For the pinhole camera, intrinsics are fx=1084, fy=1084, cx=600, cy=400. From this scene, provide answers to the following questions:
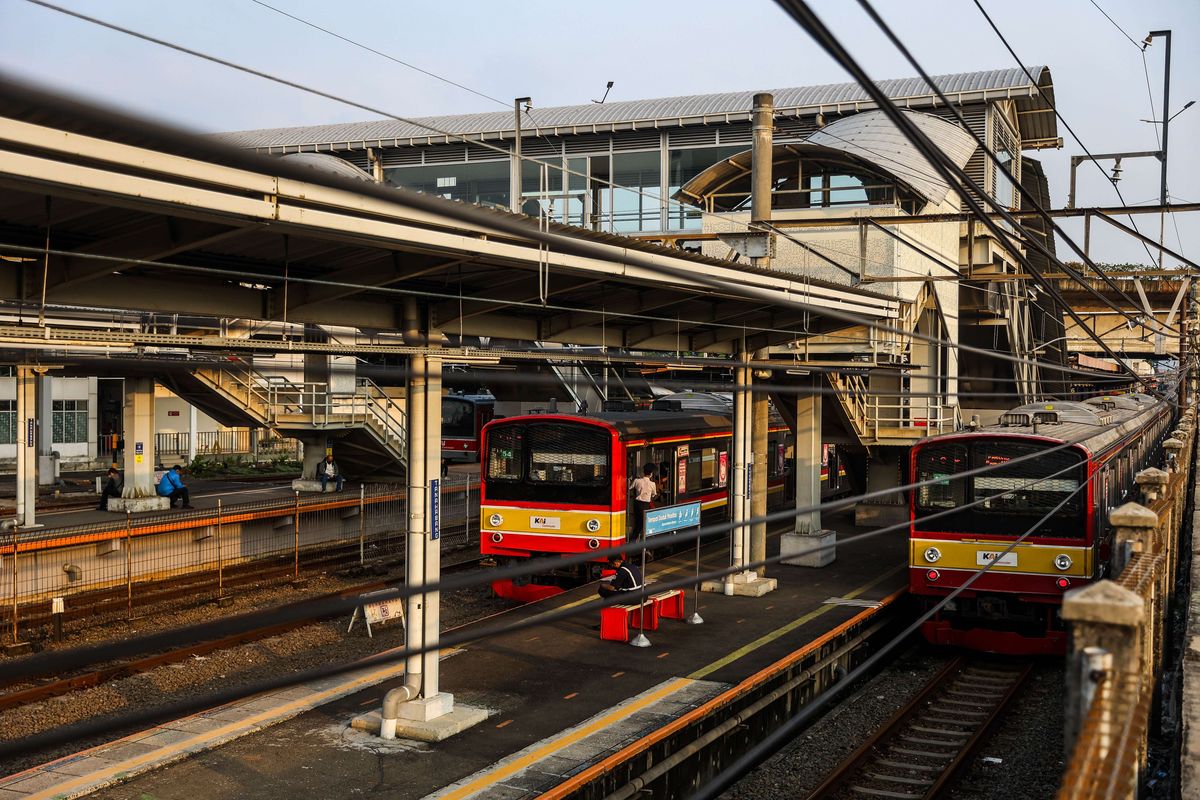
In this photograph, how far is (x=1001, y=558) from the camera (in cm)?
1244

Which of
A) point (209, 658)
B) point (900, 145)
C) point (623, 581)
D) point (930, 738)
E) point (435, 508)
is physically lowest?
point (930, 738)

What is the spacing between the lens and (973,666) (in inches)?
531

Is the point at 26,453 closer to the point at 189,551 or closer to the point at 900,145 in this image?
the point at 189,551

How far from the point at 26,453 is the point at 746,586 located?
1177 centimetres

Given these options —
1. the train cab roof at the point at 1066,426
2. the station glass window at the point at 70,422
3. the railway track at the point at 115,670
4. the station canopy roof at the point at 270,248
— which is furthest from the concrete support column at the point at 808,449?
the station glass window at the point at 70,422

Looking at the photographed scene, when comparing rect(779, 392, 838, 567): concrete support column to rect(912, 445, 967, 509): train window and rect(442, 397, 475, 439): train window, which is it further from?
rect(442, 397, 475, 439): train window

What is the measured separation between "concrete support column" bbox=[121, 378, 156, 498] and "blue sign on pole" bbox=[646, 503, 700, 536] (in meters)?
10.5

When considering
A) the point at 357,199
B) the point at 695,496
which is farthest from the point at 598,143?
the point at 357,199

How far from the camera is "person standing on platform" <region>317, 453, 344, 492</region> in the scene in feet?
79.3

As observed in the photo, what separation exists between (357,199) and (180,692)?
7.12 meters

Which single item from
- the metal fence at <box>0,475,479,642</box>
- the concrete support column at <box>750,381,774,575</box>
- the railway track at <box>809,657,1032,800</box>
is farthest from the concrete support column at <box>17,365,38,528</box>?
the railway track at <box>809,657,1032,800</box>

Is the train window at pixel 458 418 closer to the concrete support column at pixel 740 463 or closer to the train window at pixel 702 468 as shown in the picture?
the train window at pixel 702 468

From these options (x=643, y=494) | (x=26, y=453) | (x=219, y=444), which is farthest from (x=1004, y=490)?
(x=219, y=444)

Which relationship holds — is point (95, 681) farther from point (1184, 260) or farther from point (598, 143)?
point (598, 143)
